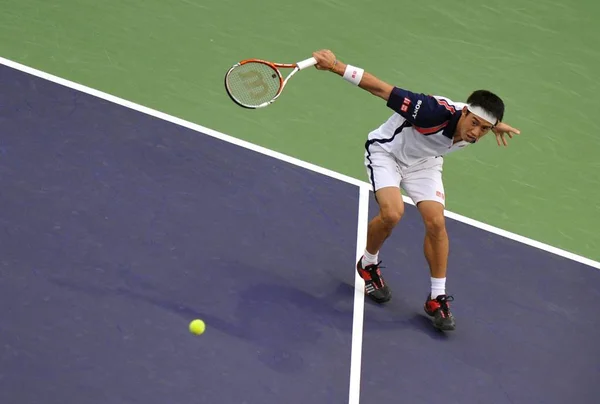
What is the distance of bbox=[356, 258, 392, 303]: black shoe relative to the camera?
8.64 meters

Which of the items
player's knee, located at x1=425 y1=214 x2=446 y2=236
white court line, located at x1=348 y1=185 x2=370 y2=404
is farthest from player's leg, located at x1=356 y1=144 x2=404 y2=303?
player's knee, located at x1=425 y1=214 x2=446 y2=236

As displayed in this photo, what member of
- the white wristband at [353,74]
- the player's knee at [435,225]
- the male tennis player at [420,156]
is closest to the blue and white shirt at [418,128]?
the male tennis player at [420,156]

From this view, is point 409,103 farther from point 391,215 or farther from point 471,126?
point 391,215

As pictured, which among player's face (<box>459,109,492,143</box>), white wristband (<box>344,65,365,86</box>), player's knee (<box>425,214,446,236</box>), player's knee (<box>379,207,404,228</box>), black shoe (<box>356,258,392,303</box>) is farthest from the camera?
black shoe (<box>356,258,392,303</box>)

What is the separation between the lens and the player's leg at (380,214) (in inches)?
328

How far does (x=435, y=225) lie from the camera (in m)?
8.39

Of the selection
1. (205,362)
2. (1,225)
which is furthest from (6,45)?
(205,362)

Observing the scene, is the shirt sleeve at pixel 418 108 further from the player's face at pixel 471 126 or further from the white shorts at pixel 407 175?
the white shorts at pixel 407 175

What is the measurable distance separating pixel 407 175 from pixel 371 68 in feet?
7.98

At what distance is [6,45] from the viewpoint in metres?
10.2

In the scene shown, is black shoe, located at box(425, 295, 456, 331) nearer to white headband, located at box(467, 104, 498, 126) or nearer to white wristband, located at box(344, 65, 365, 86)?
white headband, located at box(467, 104, 498, 126)

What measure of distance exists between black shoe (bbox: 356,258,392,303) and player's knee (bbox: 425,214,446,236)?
20.9 inches

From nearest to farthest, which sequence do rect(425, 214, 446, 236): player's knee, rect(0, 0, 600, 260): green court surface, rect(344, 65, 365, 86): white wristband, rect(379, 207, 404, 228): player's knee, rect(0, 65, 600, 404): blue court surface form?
rect(0, 65, 600, 404): blue court surface → rect(344, 65, 365, 86): white wristband → rect(379, 207, 404, 228): player's knee → rect(425, 214, 446, 236): player's knee → rect(0, 0, 600, 260): green court surface

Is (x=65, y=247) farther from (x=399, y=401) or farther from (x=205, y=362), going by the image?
(x=399, y=401)
